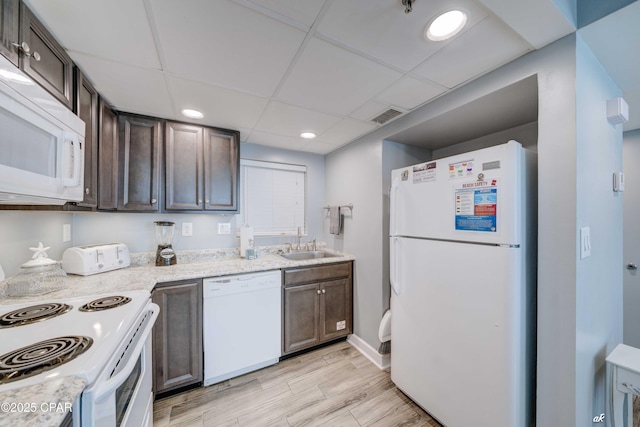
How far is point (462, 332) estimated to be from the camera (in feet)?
4.52

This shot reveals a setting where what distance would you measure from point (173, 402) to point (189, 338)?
0.45m

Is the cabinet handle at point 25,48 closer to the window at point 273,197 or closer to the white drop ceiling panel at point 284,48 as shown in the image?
the white drop ceiling panel at point 284,48

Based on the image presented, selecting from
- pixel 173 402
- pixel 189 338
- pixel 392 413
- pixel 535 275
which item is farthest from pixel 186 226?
pixel 535 275

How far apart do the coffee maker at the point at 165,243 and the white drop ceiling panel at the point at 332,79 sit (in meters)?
1.57

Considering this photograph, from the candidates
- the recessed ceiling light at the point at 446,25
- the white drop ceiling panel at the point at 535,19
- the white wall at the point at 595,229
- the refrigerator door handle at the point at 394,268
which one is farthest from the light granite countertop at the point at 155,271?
the white drop ceiling panel at the point at 535,19

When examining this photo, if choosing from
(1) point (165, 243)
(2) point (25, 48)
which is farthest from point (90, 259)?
(2) point (25, 48)

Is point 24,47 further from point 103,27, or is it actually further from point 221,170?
point 221,170

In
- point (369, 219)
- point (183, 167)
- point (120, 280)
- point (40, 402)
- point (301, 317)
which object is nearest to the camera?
point (40, 402)

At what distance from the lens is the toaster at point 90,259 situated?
1643mm

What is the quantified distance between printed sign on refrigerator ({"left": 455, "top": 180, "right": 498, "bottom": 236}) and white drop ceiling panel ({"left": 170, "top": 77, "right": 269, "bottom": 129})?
150 cm

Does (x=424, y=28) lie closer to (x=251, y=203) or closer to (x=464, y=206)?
(x=464, y=206)

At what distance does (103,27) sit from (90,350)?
4.49ft

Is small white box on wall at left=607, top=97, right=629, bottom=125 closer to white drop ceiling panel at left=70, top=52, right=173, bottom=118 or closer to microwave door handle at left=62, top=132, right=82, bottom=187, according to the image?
white drop ceiling panel at left=70, top=52, right=173, bottom=118

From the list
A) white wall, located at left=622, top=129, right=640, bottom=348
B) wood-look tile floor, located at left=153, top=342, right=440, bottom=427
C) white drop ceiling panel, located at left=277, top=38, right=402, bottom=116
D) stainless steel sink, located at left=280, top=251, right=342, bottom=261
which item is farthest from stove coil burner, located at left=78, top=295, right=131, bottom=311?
white wall, located at left=622, top=129, right=640, bottom=348
